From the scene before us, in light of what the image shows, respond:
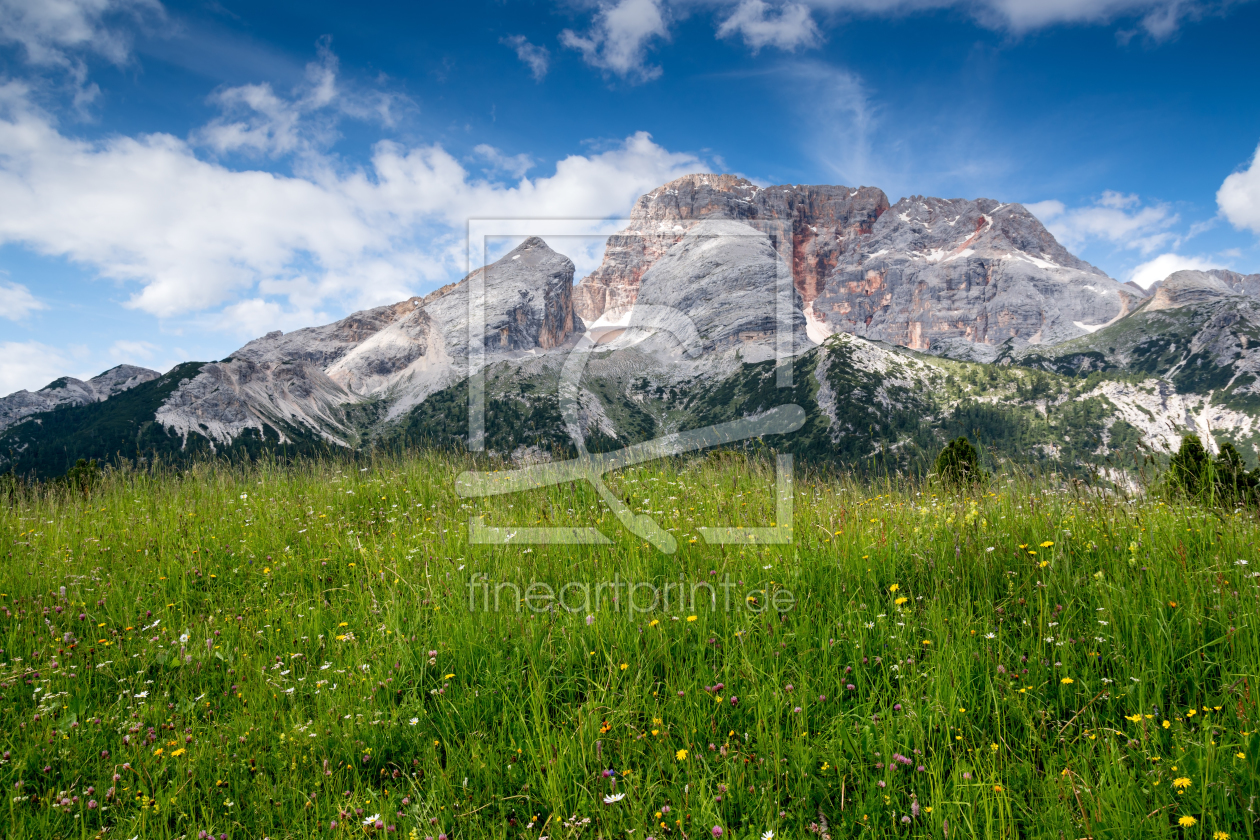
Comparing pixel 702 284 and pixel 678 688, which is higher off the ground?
pixel 702 284

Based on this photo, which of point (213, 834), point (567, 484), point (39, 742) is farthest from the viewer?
point (567, 484)

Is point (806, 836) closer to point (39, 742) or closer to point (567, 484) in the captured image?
point (39, 742)

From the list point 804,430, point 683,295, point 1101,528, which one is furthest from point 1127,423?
point 1101,528

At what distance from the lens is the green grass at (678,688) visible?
2.66 meters

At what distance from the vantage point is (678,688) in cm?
348

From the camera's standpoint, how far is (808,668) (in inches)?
139

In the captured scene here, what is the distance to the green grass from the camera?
2664 mm

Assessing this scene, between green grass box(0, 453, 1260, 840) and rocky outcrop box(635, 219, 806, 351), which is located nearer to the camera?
green grass box(0, 453, 1260, 840)

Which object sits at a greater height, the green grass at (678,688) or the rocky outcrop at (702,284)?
the rocky outcrop at (702,284)

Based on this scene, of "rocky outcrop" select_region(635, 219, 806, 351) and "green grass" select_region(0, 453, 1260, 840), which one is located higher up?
"rocky outcrop" select_region(635, 219, 806, 351)

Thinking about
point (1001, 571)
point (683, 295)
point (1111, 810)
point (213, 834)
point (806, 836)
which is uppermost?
point (683, 295)

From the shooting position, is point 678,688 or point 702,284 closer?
point 678,688

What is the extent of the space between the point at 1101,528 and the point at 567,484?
220 inches

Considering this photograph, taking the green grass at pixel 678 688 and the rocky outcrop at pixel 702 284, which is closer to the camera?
the green grass at pixel 678 688
